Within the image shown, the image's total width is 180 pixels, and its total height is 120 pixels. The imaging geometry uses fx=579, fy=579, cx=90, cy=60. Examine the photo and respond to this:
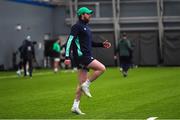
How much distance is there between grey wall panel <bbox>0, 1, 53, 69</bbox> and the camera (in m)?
36.6

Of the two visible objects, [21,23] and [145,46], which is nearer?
[21,23]

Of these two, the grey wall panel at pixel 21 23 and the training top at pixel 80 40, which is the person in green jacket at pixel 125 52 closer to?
the grey wall panel at pixel 21 23

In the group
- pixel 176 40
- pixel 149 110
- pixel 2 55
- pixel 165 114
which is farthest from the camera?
pixel 176 40

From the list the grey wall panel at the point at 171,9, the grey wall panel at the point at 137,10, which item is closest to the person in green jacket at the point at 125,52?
the grey wall panel at the point at 171,9

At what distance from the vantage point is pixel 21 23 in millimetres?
38812

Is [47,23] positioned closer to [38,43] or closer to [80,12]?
[38,43]

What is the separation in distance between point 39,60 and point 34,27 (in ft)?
8.00

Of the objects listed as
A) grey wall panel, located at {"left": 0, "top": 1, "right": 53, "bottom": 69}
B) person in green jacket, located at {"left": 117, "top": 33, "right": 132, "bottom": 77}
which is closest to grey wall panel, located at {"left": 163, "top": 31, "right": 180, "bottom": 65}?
grey wall panel, located at {"left": 0, "top": 1, "right": 53, "bottom": 69}

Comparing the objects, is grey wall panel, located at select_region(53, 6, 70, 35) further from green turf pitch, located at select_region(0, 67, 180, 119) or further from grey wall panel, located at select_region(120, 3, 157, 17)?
green turf pitch, located at select_region(0, 67, 180, 119)

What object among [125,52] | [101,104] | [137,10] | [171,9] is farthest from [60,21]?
[101,104]

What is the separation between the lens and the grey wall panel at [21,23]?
36.6 metres

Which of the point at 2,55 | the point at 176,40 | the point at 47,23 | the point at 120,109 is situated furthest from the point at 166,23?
the point at 120,109

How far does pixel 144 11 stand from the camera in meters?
42.2

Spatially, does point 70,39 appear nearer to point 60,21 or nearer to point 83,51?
point 83,51
